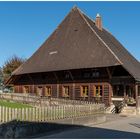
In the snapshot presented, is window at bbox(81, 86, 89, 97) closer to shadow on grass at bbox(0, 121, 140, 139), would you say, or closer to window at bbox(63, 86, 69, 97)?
window at bbox(63, 86, 69, 97)

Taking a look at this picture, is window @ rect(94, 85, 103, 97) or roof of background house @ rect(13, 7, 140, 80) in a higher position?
roof of background house @ rect(13, 7, 140, 80)

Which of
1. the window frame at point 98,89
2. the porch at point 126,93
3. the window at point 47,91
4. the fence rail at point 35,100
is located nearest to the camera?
the fence rail at point 35,100

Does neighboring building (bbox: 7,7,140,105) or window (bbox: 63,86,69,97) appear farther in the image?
window (bbox: 63,86,69,97)

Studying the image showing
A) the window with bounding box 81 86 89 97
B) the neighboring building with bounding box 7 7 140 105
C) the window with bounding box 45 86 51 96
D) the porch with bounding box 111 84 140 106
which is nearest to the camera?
the porch with bounding box 111 84 140 106

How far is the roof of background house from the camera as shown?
32.6 meters

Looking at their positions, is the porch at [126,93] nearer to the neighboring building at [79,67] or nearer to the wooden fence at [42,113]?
the neighboring building at [79,67]

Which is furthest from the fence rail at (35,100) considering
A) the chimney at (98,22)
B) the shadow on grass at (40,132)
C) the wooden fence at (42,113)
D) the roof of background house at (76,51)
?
the shadow on grass at (40,132)

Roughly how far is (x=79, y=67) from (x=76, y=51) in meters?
3.10

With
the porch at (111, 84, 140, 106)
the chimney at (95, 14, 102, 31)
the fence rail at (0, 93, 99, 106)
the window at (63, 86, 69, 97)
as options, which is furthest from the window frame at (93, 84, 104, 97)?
the chimney at (95, 14, 102, 31)

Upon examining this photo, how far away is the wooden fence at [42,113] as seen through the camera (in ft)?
48.4

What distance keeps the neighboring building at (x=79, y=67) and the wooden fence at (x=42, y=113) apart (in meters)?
12.0

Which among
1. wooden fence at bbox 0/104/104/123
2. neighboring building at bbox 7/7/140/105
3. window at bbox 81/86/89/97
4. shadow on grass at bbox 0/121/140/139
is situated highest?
neighboring building at bbox 7/7/140/105

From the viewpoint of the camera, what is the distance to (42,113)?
52.2 ft

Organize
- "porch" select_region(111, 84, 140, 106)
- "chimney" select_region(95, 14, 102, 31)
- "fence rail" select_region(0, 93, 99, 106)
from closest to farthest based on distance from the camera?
"fence rail" select_region(0, 93, 99, 106) → "porch" select_region(111, 84, 140, 106) → "chimney" select_region(95, 14, 102, 31)
